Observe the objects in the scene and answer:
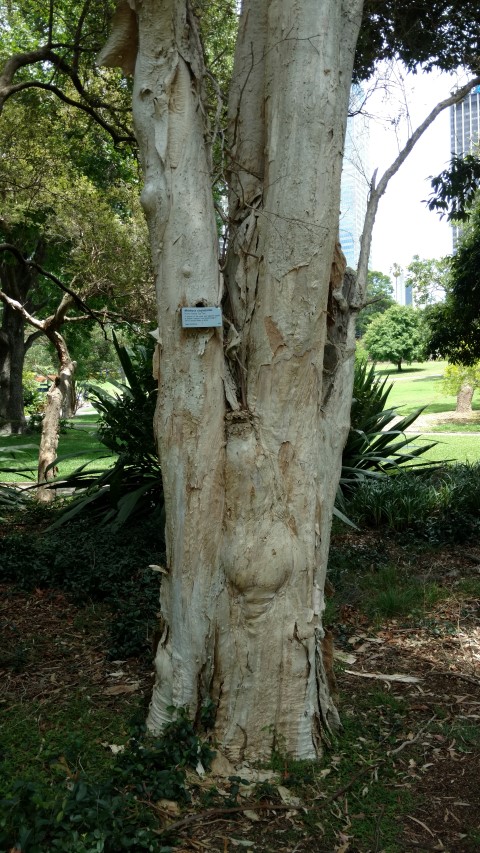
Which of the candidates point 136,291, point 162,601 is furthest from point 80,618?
point 136,291

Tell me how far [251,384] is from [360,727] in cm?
181

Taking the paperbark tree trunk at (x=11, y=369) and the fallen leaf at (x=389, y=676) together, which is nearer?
the fallen leaf at (x=389, y=676)

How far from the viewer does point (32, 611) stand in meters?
5.71

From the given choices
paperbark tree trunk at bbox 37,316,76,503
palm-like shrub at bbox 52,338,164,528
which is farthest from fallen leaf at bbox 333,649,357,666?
paperbark tree trunk at bbox 37,316,76,503

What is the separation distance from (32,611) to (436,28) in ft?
22.6

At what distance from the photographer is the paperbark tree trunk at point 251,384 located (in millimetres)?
3420

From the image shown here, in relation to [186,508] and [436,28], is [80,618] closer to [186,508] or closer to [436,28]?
[186,508]

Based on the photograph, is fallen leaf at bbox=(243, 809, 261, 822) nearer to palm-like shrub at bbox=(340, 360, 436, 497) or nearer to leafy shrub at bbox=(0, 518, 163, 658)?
leafy shrub at bbox=(0, 518, 163, 658)

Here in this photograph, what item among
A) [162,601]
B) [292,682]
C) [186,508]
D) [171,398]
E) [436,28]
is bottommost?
[292,682]

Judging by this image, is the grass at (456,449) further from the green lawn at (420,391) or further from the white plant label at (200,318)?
the white plant label at (200,318)

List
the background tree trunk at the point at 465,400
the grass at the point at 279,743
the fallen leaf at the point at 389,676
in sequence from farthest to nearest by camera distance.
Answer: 1. the background tree trunk at the point at 465,400
2. the fallen leaf at the point at 389,676
3. the grass at the point at 279,743

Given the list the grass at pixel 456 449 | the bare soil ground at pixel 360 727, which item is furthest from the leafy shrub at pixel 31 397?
the bare soil ground at pixel 360 727

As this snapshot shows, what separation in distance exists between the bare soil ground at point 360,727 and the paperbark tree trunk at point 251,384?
290 millimetres

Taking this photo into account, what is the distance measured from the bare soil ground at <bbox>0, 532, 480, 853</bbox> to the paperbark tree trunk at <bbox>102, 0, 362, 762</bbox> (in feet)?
0.95
